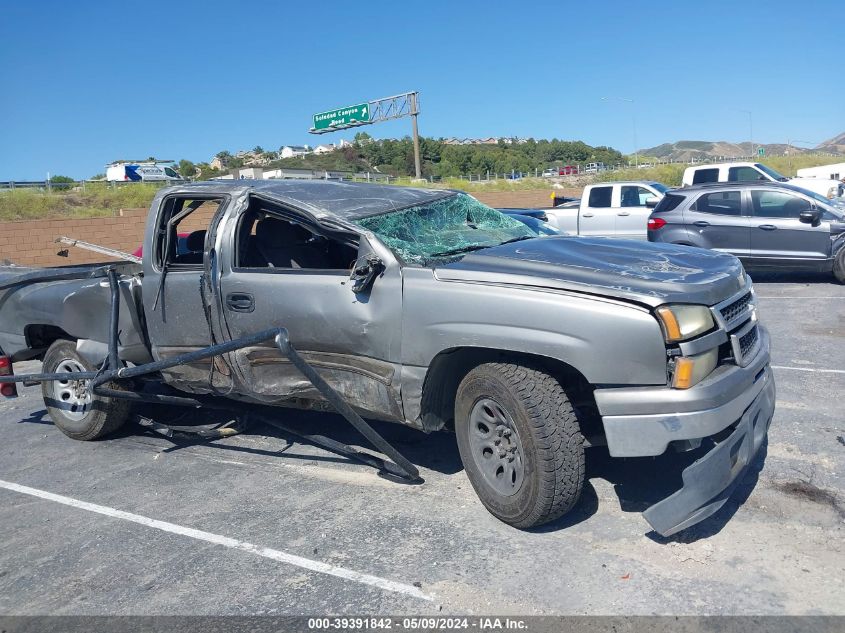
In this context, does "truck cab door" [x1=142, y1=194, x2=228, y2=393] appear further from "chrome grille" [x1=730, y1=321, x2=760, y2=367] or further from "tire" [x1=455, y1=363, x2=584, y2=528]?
"chrome grille" [x1=730, y1=321, x2=760, y2=367]

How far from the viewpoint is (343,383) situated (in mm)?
Answer: 4445

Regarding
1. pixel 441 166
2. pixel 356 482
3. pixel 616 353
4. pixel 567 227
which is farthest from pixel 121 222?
pixel 441 166

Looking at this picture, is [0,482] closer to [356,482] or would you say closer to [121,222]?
[356,482]

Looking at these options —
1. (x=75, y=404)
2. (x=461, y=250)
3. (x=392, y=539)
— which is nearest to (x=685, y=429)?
(x=392, y=539)

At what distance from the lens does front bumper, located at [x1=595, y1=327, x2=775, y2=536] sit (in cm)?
342

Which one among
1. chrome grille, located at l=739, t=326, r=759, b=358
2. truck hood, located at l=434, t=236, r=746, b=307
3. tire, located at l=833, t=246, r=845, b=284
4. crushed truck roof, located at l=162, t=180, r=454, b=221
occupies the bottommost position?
tire, located at l=833, t=246, r=845, b=284

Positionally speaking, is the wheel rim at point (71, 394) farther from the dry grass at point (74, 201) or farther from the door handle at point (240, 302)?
the dry grass at point (74, 201)

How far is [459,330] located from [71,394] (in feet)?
12.6

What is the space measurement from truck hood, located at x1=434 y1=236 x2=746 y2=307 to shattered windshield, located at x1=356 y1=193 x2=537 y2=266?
0.75 ft

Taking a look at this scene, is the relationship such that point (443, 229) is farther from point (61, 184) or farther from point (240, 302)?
point (61, 184)

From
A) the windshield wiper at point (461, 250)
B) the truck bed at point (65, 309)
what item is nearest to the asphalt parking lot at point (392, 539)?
the truck bed at point (65, 309)

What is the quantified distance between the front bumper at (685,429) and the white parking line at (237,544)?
1.17m

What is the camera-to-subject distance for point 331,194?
5012mm

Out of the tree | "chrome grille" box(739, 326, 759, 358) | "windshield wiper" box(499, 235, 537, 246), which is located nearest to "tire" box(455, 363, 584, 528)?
"chrome grille" box(739, 326, 759, 358)
